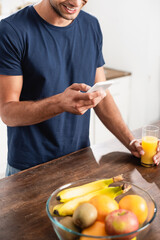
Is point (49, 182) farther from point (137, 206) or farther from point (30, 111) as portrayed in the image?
point (137, 206)

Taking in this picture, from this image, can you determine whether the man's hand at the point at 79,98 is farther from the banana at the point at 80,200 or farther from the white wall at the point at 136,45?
the white wall at the point at 136,45

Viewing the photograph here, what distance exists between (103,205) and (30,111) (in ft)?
2.02

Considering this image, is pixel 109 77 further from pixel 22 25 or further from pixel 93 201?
pixel 93 201

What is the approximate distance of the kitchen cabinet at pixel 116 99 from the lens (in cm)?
317

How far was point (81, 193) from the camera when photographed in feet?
3.04

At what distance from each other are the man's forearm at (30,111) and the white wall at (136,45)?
6.99 feet

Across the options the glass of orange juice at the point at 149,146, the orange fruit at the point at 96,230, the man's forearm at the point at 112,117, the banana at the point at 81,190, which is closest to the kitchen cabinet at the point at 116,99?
the man's forearm at the point at 112,117

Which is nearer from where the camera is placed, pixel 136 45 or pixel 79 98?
pixel 79 98

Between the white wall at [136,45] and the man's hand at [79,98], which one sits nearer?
the man's hand at [79,98]

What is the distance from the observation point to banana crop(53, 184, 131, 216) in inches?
32.8

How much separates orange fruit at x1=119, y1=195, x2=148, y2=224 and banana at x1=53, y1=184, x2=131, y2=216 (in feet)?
0.15

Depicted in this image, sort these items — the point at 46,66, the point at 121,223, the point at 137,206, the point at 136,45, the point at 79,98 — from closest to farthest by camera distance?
the point at 121,223, the point at 137,206, the point at 79,98, the point at 46,66, the point at 136,45

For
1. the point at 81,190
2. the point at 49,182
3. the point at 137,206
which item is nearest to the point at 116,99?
the point at 49,182

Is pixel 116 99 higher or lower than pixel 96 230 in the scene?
lower
